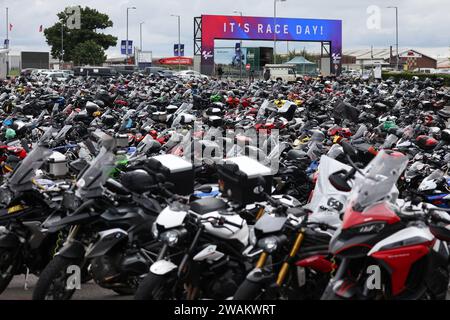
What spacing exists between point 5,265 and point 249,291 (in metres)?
2.30

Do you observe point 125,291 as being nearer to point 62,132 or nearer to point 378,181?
point 378,181

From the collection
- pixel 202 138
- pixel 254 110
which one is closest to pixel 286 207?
pixel 202 138

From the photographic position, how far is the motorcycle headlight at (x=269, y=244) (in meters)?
4.71

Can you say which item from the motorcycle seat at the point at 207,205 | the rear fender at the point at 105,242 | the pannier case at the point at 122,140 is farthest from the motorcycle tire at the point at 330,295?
the pannier case at the point at 122,140

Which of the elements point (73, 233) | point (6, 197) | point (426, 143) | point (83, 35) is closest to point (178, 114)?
point (426, 143)

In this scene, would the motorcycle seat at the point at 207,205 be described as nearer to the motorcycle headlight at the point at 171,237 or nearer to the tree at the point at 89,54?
the motorcycle headlight at the point at 171,237

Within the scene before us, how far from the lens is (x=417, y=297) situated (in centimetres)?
467

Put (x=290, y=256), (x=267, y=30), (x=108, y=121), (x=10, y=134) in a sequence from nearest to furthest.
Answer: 1. (x=290, y=256)
2. (x=10, y=134)
3. (x=108, y=121)
4. (x=267, y=30)

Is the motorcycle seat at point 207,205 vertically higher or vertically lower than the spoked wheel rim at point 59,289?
higher

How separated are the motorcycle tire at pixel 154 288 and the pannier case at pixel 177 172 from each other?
131cm

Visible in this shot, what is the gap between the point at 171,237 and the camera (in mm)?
4863

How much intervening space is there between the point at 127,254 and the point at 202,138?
162 inches

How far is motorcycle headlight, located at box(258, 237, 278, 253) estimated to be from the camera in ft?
15.5
